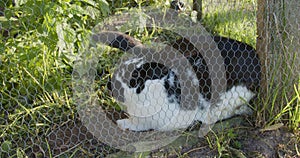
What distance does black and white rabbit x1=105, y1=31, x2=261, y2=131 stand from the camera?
237 centimetres

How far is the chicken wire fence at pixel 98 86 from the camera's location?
2.31 m

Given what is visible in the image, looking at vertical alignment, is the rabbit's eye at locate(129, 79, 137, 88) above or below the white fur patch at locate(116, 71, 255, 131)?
above

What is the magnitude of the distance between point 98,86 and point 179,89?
65 cm

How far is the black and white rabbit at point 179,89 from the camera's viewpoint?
2371mm

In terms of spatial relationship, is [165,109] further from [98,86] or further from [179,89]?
[98,86]

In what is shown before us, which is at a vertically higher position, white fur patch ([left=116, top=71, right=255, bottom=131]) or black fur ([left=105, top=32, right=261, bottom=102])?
black fur ([left=105, top=32, right=261, bottom=102])

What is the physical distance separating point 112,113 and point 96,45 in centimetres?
49

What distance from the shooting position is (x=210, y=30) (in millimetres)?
3336

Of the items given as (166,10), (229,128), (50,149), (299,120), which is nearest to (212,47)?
(229,128)

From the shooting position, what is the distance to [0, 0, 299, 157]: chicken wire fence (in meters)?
2.31

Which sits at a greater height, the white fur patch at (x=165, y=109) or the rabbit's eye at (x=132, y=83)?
the rabbit's eye at (x=132, y=83)

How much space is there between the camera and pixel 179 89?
7.88 ft

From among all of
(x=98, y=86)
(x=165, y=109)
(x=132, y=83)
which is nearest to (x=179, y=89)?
(x=165, y=109)

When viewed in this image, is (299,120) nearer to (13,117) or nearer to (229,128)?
(229,128)
